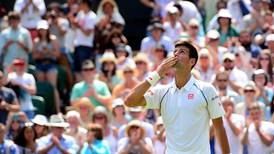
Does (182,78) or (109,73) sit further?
(109,73)

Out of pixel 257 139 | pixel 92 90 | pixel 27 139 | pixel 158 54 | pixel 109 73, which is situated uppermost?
pixel 158 54

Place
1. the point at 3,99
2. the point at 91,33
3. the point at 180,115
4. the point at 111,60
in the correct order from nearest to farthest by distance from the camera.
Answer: the point at 180,115
the point at 3,99
the point at 111,60
the point at 91,33

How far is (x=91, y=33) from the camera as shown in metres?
16.3

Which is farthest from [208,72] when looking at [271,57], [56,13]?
[56,13]

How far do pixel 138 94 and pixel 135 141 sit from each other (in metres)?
3.83

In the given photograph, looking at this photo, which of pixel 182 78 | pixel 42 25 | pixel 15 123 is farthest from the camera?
pixel 42 25

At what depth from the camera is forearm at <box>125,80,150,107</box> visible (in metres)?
8.01

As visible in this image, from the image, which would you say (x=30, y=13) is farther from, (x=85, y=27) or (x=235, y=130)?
(x=235, y=130)

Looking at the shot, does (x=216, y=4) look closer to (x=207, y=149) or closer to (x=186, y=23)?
(x=186, y=23)

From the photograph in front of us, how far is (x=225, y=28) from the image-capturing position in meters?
15.7

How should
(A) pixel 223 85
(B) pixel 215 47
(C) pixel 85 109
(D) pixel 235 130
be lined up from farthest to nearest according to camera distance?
(B) pixel 215 47 < (C) pixel 85 109 < (A) pixel 223 85 < (D) pixel 235 130

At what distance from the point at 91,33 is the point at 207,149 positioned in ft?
27.9

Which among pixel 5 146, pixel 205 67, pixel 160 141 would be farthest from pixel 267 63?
pixel 5 146

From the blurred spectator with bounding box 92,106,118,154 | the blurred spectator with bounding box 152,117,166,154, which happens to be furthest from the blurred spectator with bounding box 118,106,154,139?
the blurred spectator with bounding box 152,117,166,154
